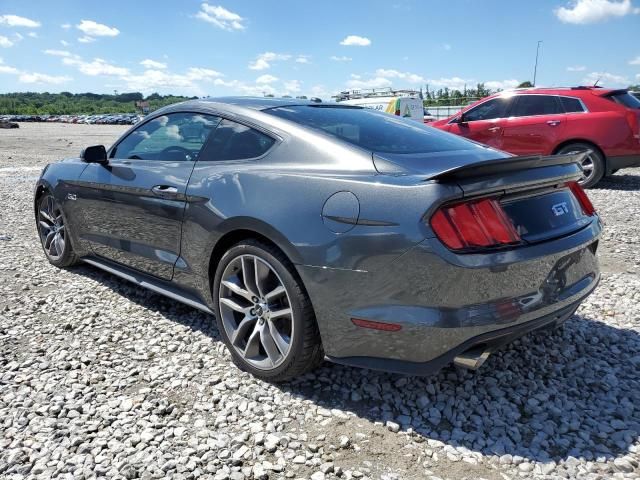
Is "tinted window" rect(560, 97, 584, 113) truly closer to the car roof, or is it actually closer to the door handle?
the car roof

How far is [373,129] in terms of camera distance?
2.97 meters

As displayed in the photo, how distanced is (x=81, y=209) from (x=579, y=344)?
3.72m

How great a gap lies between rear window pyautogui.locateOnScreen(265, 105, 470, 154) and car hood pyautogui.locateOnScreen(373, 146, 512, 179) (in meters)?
0.09


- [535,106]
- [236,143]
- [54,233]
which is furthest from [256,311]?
[535,106]

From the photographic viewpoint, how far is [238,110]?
3.09 meters

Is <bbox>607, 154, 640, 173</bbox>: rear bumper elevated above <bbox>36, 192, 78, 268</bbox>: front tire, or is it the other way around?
<bbox>607, 154, 640, 173</bbox>: rear bumper

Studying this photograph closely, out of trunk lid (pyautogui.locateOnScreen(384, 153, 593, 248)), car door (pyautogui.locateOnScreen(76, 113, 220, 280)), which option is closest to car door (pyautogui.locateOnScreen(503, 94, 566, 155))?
trunk lid (pyautogui.locateOnScreen(384, 153, 593, 248))

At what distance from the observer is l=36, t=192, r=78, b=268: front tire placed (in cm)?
451

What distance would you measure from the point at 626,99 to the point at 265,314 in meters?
7.96

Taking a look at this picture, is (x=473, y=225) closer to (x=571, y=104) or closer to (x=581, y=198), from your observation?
(x=581, y=198)

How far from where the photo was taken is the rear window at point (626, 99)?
8.10 metres

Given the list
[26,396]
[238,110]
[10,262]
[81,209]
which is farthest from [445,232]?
[10,262]

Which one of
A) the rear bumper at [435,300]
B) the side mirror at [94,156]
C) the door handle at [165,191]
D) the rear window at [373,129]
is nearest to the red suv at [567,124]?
the rear window at [373,129]

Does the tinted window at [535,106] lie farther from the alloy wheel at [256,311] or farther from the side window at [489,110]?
the alloy wheel at [256,311]
